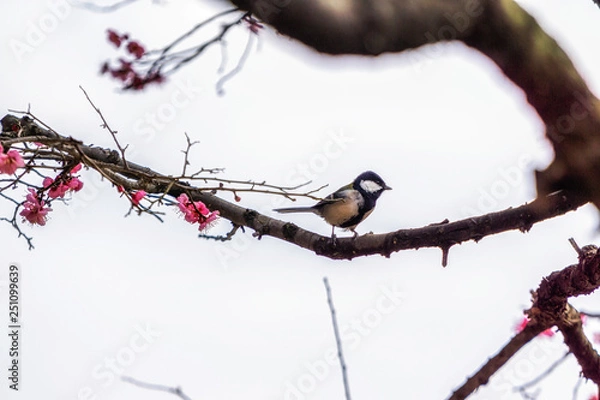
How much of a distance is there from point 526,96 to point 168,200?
252 centimetres

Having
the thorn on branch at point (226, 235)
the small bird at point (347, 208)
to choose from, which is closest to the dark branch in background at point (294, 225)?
the thorn on branch at point (226, 235)

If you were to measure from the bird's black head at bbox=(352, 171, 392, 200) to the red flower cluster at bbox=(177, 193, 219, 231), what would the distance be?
2991 mm

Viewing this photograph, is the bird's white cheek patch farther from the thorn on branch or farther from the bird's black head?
the thorn on branch

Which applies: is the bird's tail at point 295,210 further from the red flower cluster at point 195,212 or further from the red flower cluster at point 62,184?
the red flower cluster at point 62,184

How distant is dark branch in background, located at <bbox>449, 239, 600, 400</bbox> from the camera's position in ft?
9.28

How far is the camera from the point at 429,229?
2.54 metres

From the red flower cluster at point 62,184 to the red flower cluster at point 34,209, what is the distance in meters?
0.07

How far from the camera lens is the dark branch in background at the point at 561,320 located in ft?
9.28

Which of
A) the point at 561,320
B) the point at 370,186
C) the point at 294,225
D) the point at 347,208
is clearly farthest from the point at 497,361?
the point at 370,186

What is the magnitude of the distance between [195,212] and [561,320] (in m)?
1.96

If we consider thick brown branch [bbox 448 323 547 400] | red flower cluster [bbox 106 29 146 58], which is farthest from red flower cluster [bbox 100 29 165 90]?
thick brown branch [bbox 448 323 547 400]

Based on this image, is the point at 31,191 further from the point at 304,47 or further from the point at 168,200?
the point at 304,47

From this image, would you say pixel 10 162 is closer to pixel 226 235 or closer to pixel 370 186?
pixel 226 235

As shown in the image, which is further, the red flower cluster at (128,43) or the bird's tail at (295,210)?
the bird's tail at (295,210)
